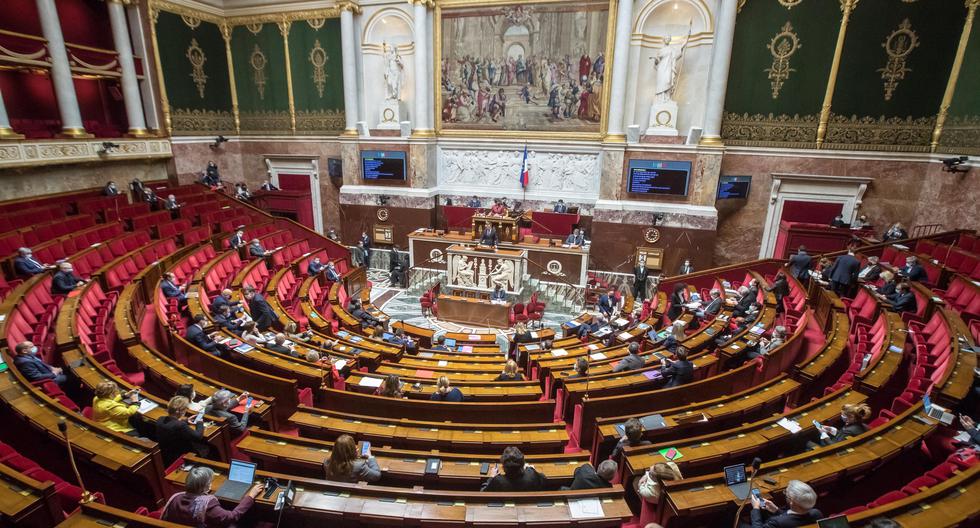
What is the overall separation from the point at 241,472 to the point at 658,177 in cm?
1461

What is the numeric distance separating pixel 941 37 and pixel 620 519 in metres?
17.1

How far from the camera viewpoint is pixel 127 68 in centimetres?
1549

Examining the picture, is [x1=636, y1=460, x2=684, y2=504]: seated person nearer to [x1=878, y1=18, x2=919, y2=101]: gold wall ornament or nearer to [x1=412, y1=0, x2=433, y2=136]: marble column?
[x1=412, y1=0, x2=433, y2=136]: marble column

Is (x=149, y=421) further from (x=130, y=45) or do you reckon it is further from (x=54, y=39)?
(x=130, y=45)

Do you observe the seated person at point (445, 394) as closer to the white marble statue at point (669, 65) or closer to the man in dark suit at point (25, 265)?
the man in dark suit at point (25, 265)

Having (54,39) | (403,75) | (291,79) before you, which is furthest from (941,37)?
(54,39)

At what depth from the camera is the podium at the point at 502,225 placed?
15.0 meters

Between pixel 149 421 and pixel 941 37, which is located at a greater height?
pixel 941 37

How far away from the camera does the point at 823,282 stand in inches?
386

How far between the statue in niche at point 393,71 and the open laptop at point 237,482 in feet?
53.0

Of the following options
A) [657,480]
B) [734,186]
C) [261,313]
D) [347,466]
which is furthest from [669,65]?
[347,466]

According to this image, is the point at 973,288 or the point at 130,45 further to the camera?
the point at 130,45

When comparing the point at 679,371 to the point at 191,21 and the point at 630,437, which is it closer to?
the point at 630,437

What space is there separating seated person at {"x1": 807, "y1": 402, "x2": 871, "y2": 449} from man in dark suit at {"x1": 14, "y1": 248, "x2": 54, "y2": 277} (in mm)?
12391
